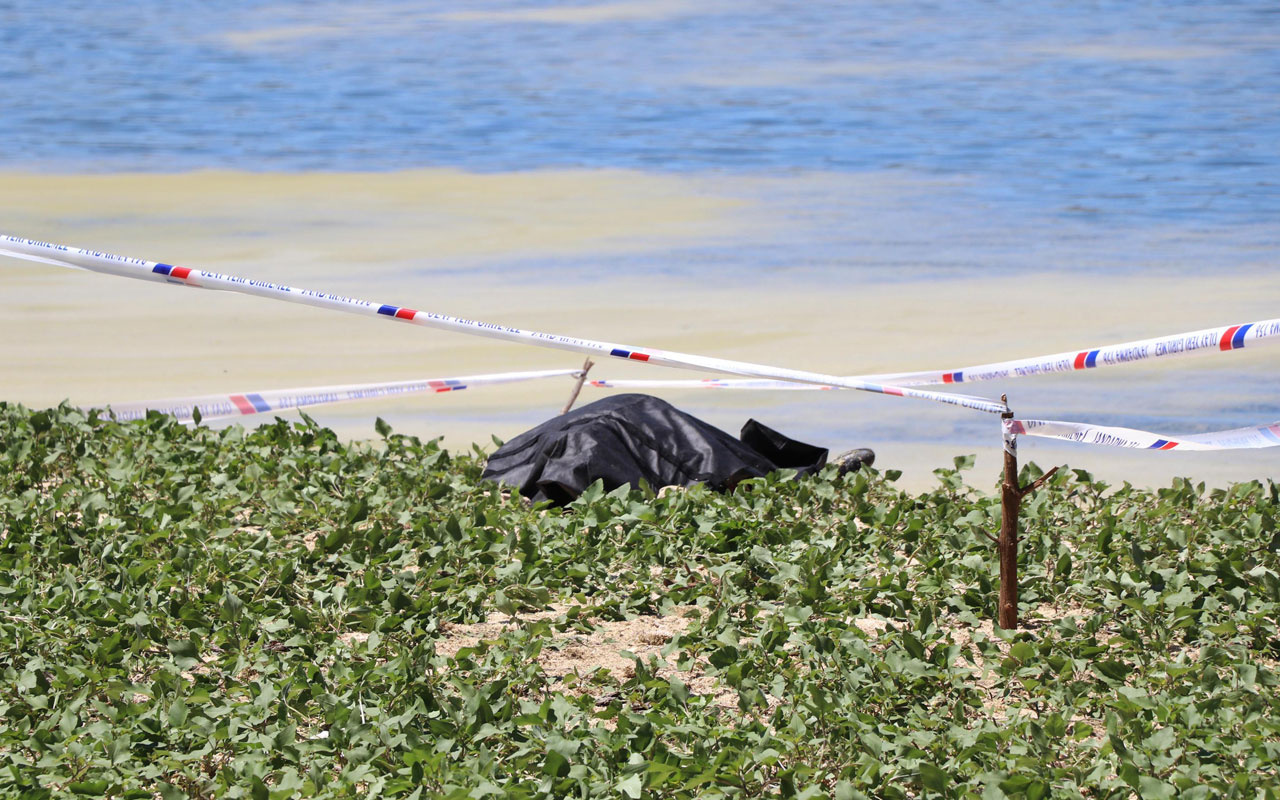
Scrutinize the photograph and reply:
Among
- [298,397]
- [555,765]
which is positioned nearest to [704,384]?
[298,397]

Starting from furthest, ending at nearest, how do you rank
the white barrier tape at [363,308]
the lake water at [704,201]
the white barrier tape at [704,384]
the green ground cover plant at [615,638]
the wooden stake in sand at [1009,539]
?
the lake water at [704,201]
the white barrier tape at [704,384]
the white barrier tape at [363,308]
the wooden stake in sand at [1009,539]
the green ground cover plant at [615,638]

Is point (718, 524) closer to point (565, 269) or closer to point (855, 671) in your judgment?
point (855, 671)

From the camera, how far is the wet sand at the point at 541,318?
9.50 m

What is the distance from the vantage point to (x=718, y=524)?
20.0 ft

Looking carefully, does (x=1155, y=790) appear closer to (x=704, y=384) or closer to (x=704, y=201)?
(x=704, y=384)

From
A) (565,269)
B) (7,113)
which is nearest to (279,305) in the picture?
(565,269)

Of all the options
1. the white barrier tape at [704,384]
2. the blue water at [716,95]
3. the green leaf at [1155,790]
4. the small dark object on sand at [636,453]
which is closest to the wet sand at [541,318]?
the white barrier tape at [704,384]

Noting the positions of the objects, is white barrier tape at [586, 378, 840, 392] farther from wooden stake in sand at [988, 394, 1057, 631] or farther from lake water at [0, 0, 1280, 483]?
wooden stake in sand at [988, 394, 1057, 631]

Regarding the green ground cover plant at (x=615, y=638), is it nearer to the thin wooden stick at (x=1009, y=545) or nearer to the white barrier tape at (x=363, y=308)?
the thin wooden stick at (x=1009, y=545)

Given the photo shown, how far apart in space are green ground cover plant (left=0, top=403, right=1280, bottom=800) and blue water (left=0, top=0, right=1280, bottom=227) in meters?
10.7

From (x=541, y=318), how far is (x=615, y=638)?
7.42 metres

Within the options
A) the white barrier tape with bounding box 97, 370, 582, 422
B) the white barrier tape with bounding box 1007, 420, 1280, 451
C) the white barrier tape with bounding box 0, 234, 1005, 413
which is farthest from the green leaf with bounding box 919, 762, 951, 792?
the white barrier tape with bounding box 97, 370, 582, 422

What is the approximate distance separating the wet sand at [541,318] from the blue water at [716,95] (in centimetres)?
324

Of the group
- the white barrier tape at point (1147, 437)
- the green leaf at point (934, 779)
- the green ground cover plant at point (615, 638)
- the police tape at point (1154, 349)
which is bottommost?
the green leaf at point (934, 779)
